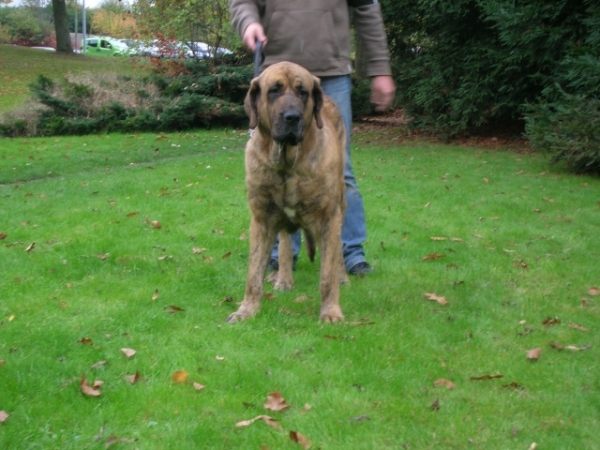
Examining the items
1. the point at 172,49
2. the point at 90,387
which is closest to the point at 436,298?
the point at 90,387

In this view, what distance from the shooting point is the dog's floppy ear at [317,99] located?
191 inches

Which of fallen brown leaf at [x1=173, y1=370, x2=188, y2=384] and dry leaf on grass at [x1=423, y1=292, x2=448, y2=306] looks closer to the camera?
fallen brown leaf at [x1=173, y1=370, x2=188, y2=384]

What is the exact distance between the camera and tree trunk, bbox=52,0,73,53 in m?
37.0

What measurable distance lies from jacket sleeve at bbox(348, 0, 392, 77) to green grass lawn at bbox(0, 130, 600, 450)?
63.7 inches

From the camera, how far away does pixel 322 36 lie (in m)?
5.42

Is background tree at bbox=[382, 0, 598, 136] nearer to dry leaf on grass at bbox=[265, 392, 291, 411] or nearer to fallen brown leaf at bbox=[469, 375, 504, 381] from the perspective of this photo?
fallen brown leaf at bbox=[469, 375, 504, 381]

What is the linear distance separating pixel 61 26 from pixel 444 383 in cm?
3903

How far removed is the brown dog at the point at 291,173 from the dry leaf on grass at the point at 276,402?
118 cm

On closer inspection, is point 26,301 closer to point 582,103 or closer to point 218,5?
point 582,103

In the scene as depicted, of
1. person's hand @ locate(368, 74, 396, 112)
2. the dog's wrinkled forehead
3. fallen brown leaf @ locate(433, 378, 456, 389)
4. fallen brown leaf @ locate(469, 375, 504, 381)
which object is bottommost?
fallen brown leaf @ locate(469, 375, 504, 381)

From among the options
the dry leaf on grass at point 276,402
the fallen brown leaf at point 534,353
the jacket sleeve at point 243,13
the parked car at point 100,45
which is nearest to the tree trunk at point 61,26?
the parked car at point 100,45

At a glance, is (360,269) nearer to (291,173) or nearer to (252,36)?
(291,173)

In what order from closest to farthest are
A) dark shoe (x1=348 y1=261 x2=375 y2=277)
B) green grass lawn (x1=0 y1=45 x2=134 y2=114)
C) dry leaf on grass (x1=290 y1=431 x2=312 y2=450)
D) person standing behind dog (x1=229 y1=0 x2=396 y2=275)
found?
1. dry leaf on grass (x1=290 y1=431 x2=312 y2=450)
2. person standing behind dog (x1=229 y1=0 x2=396 y2=275)
3. dark shoe (x1=348 y1=261 x2=375 y2=277)
4. green grass lawn (x1=0 y1=45 x2=134 y2=114)

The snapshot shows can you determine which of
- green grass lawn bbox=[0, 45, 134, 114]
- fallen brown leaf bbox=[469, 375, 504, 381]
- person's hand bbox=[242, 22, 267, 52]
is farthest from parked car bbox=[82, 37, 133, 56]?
fallen brown leaf bbox=[469, 375, 504, 381]
